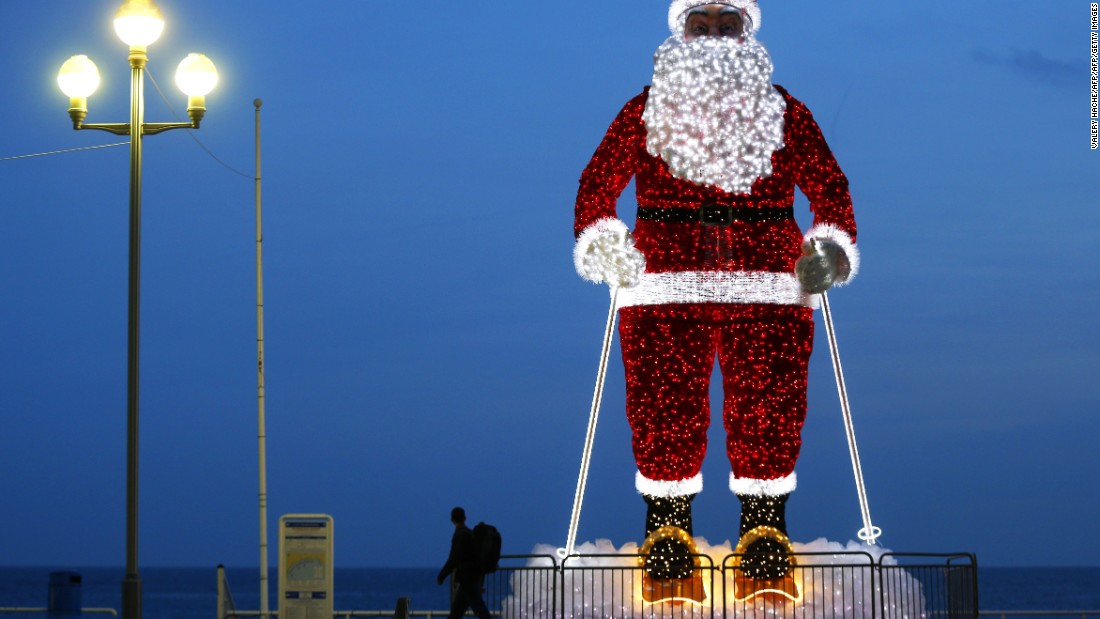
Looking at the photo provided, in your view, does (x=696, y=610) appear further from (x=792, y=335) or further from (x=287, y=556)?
(x=287, y=556)

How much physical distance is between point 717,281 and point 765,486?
163 cm

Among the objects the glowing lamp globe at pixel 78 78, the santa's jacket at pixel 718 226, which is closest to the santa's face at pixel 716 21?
the santa's jacket at pixel 718 226

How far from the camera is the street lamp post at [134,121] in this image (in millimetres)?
11141

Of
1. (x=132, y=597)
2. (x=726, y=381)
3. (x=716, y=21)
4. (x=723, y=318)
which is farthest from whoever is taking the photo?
(x=716, y=21)

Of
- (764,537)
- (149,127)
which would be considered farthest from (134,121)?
(764,537)

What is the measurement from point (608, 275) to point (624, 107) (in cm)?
139

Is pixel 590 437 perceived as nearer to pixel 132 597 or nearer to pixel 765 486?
pixel 765 486

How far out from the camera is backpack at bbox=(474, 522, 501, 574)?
1226 centimetres

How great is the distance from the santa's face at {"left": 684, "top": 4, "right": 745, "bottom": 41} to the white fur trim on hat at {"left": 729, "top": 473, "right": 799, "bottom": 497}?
350 cm

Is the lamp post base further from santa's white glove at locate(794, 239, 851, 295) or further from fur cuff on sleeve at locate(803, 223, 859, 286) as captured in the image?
fur cuff on sleeve at locate(803, 223, 859, 286)

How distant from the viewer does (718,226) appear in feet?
42.3

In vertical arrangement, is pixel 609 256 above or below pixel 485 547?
above

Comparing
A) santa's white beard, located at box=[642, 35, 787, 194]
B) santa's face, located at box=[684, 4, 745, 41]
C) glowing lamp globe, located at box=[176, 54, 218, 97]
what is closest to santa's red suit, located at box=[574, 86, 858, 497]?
santa's white beard, located at box=[642, 35, 787, 194]

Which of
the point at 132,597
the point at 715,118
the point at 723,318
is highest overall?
the point at 715,118
